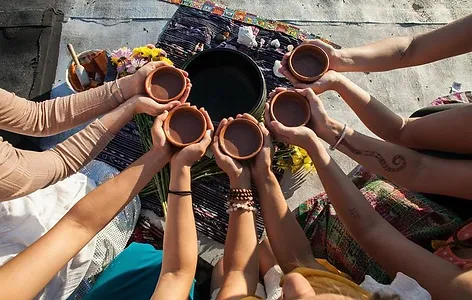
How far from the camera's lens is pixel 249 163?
4.81ft

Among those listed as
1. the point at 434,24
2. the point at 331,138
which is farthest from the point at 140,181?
the point at 434,24

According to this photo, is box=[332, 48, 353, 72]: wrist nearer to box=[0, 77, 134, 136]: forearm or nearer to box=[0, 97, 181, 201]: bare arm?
box=[0, 97, 181, 201]: bare arm

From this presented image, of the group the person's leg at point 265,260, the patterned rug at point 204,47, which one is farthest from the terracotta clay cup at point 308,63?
the patterned rug at point 204,47

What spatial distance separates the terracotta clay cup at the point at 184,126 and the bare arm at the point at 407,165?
399 mm

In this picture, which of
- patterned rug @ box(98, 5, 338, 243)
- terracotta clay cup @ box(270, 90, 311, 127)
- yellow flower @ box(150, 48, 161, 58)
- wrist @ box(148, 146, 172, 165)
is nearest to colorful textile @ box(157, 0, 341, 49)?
patterned rug @ box(98, 5, 338, 243)

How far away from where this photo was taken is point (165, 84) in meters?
1.50

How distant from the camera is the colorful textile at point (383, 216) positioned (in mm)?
1416

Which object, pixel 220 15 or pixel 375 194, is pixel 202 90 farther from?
pixel 220 15

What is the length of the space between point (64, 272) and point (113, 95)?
0.59 meters

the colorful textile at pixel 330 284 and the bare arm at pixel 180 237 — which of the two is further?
the bare arm at pixel 180 237

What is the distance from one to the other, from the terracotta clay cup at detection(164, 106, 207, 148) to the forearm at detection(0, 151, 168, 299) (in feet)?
0.24

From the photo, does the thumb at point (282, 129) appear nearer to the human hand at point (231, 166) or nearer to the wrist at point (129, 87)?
the human hand at point (231, 166)

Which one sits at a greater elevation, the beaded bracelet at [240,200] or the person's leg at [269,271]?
the beaded bracelet at [240,200]

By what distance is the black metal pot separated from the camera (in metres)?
1.60
